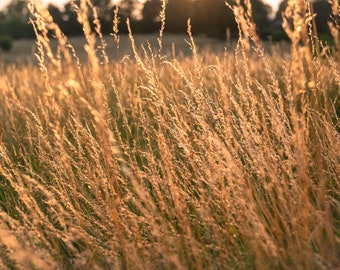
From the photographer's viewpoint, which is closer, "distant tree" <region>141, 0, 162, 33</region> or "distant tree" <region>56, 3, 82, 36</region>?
"distant tree" <region>141, 0, 162, 33</region>

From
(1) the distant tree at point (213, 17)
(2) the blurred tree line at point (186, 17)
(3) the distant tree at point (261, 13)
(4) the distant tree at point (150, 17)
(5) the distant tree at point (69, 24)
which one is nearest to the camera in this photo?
(3) the distant tree at point (261, 13)

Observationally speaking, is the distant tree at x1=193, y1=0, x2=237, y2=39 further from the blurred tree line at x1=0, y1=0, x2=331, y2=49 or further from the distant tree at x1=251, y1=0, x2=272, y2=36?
the distant tree at x1=251, y1=0, x2=272, y2=36

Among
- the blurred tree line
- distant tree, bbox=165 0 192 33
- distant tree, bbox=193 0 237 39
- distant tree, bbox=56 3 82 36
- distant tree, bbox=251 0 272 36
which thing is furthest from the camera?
distant tree, bbox=56 3 82 36

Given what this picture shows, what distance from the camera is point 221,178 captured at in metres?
2.04

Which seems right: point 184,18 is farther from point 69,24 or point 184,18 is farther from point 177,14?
point 69,24

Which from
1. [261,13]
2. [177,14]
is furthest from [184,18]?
[261,13]

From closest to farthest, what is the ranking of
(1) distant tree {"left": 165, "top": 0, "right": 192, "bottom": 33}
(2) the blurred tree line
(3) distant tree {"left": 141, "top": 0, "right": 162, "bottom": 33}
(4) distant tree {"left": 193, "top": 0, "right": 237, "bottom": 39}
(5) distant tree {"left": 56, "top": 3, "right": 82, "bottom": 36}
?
(2) the blurred tree line → (4) distant tree {"left": 193, "top": 0, "right": 237, "bottom": 39} → (1) distant tree {"left": 165, "top": 0, "right": 192, "bottom": 33} → (3) distant tree {"left": 141, "top": 0, "right": 162, "bottom": 33} → (5) distant tree {"left": 56, "top": 3, "right": 82, "bottom": 36}

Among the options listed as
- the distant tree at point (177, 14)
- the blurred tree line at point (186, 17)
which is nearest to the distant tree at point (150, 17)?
the blurred tree line at point (186, 17)

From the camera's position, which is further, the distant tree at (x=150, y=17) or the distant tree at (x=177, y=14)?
the distant tree at (x=150, y=17)

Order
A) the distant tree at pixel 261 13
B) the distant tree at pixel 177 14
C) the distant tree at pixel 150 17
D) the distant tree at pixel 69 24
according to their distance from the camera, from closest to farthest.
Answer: the distant tree at pixel 261 13, the distant tree at pixel 177 14, the distant tree at pixel 150 17, the distant tree at pixel 69 24

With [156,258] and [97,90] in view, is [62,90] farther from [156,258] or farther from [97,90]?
[156,258]

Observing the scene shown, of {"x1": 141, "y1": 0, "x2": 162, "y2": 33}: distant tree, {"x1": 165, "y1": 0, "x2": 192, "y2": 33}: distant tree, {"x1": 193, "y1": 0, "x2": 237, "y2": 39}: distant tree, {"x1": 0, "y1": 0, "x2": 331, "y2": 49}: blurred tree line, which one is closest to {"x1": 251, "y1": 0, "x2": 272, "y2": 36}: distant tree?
{"x1": 0, "y1": 0, "x2": 331, "y2": 49}: blurred tree line

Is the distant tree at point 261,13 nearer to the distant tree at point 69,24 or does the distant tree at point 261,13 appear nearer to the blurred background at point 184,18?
the blurred background at point 184,18

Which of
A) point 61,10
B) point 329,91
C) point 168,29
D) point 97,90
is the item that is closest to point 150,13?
point 168,29
